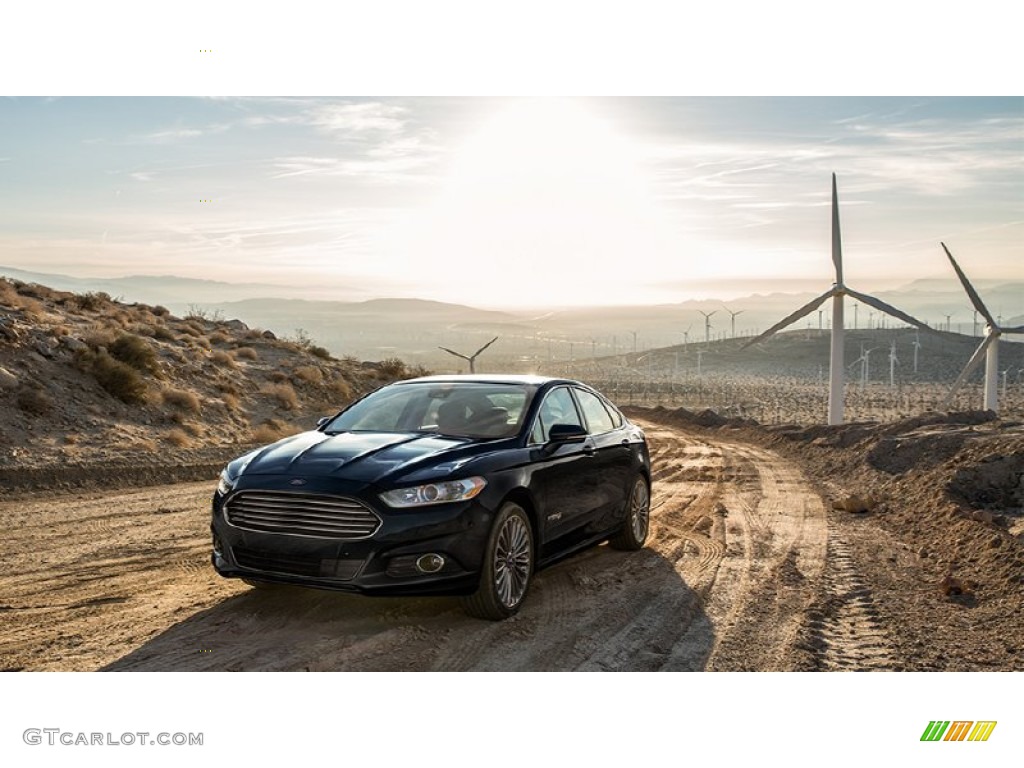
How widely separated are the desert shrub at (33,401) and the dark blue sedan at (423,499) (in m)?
11.6

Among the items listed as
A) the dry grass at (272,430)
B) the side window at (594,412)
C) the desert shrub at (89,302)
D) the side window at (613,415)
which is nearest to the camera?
the side window at (594,412)

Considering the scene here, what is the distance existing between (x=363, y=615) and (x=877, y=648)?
353 centimetres

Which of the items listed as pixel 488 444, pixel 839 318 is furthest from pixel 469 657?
pixel 839 318

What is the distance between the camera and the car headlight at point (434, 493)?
239 inches

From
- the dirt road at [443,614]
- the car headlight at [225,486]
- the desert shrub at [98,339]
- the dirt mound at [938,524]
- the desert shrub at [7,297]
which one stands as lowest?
the dirt mound at [938,524]

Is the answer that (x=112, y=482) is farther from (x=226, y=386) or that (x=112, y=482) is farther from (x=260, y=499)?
(x=226, y=386)

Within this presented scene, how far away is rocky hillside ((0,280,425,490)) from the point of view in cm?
1536

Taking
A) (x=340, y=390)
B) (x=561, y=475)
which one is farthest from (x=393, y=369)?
(x=561, y=475)

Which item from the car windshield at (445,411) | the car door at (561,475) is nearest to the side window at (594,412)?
the car door at (561,475)

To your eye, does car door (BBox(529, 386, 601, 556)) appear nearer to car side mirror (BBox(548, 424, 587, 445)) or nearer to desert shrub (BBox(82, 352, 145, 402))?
car side mirror (BBox(548, 424, 587, 445))

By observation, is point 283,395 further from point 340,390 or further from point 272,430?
point 272,430

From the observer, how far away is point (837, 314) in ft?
113

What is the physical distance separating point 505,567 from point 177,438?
14.2m
